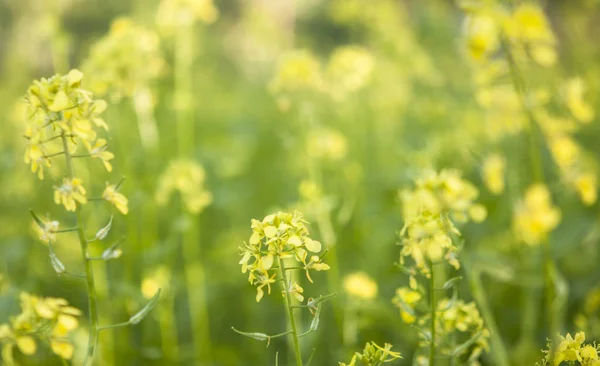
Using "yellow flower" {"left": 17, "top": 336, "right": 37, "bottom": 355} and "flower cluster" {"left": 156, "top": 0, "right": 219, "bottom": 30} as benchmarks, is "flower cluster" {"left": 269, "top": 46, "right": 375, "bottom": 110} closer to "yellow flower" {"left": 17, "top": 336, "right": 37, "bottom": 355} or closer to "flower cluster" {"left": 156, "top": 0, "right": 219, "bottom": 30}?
"flower cluster" {"left": 156, "top": 0, "right": 219, "bottom": 30}

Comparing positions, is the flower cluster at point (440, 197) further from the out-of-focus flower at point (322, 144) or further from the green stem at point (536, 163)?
the out-of-focus flower at point (322, 144)

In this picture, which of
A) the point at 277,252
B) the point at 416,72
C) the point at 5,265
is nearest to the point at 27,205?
the point at 5,265

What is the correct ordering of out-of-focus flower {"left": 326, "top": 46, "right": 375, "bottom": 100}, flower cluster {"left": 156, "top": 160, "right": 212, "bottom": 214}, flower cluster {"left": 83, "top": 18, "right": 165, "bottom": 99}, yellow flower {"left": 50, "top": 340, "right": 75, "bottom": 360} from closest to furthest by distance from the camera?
yellow flower {"left": 50, "top": 340, "right": 75, "bottom": 360} < flower cluster {"left": 83, "top": 18, "right": 165, "bottom": 99} < flower cluster {"left": 156, "top": 160, "right": 212, "bottom": 214} < out-of-focus flower {"left": 326, "top": 46, "right": 375, "bottom": 100}

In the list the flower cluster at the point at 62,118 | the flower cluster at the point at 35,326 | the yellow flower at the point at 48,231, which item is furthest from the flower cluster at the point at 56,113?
the flower cluster at the point at 35,326

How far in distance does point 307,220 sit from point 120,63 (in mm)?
1140

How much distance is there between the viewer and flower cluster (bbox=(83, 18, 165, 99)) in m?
2.44

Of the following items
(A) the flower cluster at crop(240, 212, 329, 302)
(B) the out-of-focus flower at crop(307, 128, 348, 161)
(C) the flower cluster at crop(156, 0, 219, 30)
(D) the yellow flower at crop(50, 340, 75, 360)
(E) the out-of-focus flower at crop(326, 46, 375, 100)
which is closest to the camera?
(A) the flower cluster at crop(240, 212, 329, 302)

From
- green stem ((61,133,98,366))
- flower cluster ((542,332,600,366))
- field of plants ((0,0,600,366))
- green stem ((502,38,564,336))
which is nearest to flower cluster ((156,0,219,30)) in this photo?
field of plants ((0,0,600,366))

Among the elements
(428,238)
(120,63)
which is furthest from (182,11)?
(428,238)

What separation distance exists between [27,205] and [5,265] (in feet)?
2.91

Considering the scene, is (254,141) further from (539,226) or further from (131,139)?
(539,226)

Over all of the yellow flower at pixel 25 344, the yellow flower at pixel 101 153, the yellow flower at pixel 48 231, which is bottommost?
the yellow flower at pixel 25 344

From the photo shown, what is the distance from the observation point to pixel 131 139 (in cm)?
465

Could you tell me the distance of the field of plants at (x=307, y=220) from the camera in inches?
58.6
